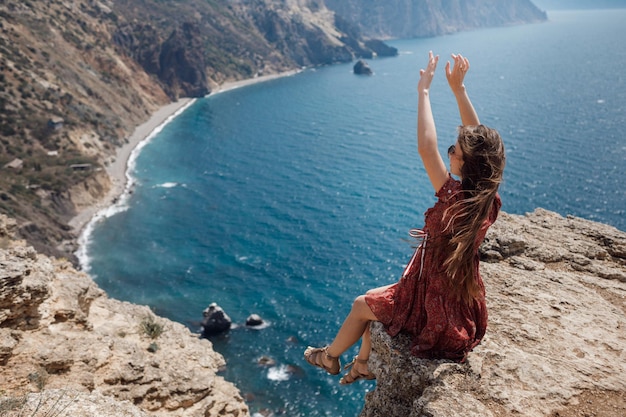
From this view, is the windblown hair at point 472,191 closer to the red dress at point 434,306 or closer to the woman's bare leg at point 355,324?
the red dress at point 434,306

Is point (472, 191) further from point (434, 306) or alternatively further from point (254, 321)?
point (254, 321)

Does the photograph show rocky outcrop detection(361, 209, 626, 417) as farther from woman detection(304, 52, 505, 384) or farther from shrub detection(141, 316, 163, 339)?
shrub detection(141, 316, 163, 339)

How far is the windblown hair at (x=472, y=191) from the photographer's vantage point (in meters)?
5.10

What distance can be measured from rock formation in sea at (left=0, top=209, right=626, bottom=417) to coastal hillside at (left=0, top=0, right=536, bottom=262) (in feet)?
122

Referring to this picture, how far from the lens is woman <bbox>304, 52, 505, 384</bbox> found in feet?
17.0

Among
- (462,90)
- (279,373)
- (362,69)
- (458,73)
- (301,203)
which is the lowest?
(279,373)

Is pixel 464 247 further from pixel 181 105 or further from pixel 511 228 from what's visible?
pixel 181 105

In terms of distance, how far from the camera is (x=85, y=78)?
97.2 meters

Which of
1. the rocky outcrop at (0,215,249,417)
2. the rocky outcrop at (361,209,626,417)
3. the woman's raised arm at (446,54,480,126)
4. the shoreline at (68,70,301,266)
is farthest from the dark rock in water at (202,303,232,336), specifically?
the woman's raised arm at (446,54,480,126)

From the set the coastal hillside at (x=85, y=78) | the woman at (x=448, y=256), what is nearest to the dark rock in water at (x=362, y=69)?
the coastal hillside at (x=85, y=78)

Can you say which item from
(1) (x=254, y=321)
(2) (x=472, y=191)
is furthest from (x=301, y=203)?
(2) (x=472, y=191)

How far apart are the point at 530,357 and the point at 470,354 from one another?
2.71 feet

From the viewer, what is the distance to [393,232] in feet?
183

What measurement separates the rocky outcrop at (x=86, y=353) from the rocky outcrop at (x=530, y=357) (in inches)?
185
